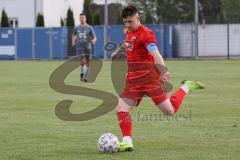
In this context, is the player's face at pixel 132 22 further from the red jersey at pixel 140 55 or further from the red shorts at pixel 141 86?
the red shorts at pixel 141 86

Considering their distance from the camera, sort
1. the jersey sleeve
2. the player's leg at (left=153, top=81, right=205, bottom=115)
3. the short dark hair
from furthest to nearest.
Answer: the player's leg at (left=153, top=81, right=205, bottom=115), the jersey sleeve, the short dark hair

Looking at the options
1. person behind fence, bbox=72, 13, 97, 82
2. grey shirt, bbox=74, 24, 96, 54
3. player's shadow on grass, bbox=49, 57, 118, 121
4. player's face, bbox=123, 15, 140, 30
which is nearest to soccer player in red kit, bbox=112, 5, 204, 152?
player's face, bbox=123, 15, 140, 30

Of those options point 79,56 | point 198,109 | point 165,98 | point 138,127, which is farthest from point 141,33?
point 79,56

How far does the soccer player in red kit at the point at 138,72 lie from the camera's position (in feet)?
31.3

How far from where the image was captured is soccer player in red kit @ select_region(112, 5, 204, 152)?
9539 mm

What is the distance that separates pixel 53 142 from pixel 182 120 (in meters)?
3.51

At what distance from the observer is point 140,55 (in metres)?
9.71

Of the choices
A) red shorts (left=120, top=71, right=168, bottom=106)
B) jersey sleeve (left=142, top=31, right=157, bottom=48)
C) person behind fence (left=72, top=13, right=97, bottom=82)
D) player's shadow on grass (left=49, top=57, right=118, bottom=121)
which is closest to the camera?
jersey sleeve (left=142, top=31, right=157, bottom=48)

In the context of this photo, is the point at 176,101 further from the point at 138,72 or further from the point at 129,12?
the point at 129,12

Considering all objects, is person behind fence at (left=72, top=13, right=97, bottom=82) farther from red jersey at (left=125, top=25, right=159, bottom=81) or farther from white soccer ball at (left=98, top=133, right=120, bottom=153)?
white soccer ball at (left=98, top=133, right=120, bottom=153)

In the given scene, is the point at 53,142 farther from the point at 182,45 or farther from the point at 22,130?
the point at 182,45

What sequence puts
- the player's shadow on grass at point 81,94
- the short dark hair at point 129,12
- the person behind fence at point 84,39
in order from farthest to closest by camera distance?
the person behind fence at point 84,39 < the player's shadow on grass at point 81,94 < the short dark hair at point 129,12

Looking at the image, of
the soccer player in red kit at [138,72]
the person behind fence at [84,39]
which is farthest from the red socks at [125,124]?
the person behind fence at [84,39]

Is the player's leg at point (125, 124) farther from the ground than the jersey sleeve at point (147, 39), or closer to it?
closer to it
